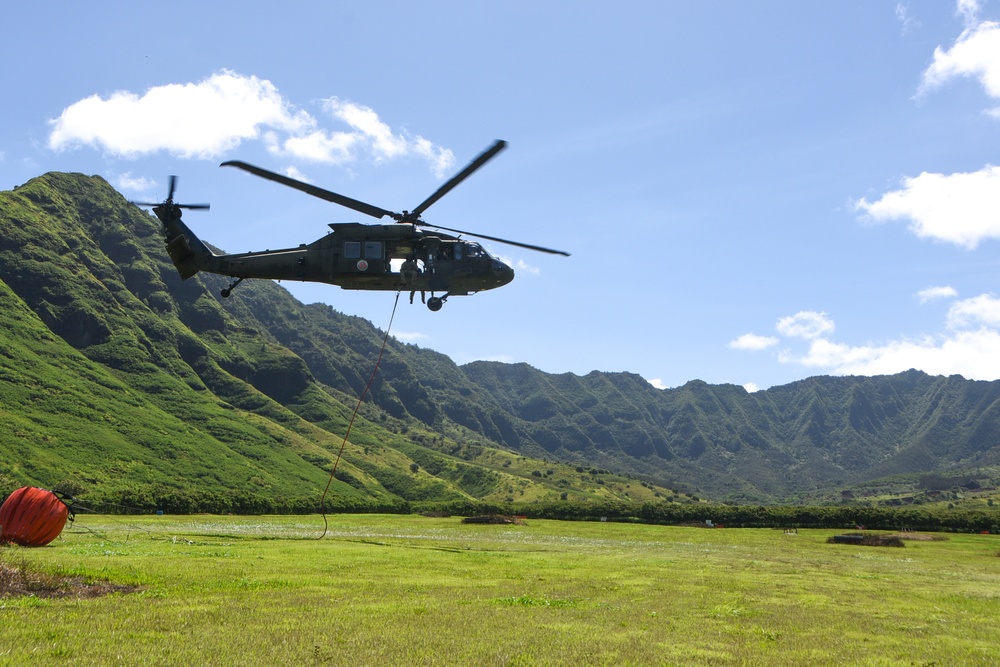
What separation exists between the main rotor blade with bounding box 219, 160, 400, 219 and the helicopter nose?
16.3 feet

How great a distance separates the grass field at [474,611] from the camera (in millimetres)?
16203

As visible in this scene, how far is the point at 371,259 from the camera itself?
3253 centimetres

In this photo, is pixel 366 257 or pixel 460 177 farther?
pixel 366 257

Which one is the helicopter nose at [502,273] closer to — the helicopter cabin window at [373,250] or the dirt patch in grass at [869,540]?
Result: the helicopter cabin window at [373,250]

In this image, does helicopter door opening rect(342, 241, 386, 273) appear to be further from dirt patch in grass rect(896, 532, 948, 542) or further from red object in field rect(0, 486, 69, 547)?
dirt patch in grass rect(896, 532, 948, 542)

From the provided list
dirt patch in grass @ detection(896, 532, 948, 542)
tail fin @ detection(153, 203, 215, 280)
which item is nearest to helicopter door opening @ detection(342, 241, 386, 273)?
tail fin @ detection(153, 203, 215, 280)

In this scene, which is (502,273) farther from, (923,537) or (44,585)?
(923,537)

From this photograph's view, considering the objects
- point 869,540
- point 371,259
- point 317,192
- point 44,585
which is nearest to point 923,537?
point 869,540

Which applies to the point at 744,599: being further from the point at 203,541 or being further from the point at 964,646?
the point at 203,541

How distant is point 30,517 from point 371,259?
1877cm

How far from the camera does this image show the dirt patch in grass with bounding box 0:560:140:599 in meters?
20.6

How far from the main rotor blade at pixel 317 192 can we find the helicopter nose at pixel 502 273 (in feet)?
16.3

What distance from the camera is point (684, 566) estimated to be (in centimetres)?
3994

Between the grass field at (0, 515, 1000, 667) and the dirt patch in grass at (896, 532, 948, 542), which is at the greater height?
the grass field at (0, 515, 1000, 667)
